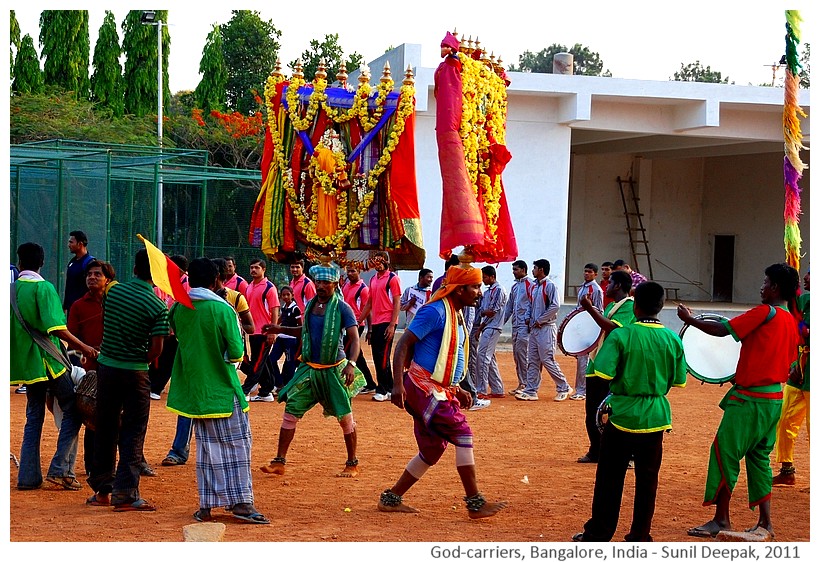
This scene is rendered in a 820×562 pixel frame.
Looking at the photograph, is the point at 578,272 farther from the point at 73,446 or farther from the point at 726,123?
the point at 73,446

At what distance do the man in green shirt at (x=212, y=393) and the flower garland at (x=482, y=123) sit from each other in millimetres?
1978

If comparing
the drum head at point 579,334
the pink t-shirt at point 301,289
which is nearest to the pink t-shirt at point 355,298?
the pink t-shirt at point 301,289

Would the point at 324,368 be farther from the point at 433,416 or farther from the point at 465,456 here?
the point at 465,456

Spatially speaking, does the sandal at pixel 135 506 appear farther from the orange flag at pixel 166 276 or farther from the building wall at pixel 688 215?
the building wall at pixel 688 215

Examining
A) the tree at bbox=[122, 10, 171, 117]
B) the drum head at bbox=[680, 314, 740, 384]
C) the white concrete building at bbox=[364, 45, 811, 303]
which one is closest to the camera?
the drum head at bbox=[680, 314, 740, 384]

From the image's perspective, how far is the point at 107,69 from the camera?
106 feet

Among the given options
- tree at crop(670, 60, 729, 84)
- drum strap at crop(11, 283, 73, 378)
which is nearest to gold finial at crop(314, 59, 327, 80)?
drum strap at crop(11, 283, 73, 378)

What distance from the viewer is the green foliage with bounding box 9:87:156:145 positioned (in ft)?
83.0

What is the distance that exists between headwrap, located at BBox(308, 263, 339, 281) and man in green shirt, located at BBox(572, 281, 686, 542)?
2.76 m

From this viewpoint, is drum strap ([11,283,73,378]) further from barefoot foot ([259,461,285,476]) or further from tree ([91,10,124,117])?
tree ([91,10,124,117])

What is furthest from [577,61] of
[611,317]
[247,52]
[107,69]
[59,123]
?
[611,317]

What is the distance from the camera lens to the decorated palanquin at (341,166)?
7.55m

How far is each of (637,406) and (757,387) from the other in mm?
924

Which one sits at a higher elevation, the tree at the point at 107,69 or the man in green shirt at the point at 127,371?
Answer: the tree at the point at 107,69
